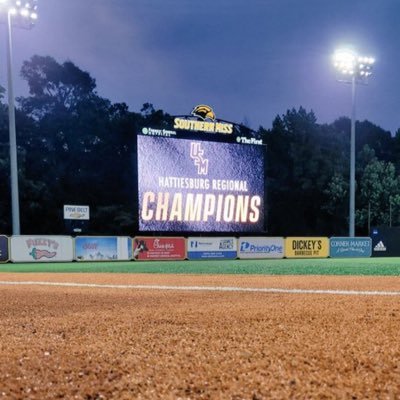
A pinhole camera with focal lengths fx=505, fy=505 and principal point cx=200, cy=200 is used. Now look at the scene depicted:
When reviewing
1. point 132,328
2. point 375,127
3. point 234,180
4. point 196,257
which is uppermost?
point 375,127

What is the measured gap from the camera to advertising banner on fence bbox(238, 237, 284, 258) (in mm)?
20297

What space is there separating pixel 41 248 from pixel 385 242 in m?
15.1

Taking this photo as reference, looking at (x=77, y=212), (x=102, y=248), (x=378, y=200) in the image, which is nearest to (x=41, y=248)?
(x=102, y=248)

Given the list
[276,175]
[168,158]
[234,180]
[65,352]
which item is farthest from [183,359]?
[276,175]

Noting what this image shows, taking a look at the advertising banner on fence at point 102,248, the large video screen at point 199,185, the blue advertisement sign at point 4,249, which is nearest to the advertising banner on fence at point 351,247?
the large video screen at point 199,185

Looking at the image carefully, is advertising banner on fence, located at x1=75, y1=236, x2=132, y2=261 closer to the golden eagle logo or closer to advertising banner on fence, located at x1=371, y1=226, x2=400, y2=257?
the golden eagle logo

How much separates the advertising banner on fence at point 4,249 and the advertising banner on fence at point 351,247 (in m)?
13.5

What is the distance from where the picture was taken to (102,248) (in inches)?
709

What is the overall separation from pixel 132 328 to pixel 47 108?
33837 millimetres

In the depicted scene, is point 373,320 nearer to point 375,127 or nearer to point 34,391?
point 34,391

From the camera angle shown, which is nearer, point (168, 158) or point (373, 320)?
point (373, 320)

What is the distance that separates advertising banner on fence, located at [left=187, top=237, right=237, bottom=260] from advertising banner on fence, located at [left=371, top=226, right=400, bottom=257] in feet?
23.5

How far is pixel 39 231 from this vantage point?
29031mm

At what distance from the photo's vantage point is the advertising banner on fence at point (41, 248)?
54.0 ft
